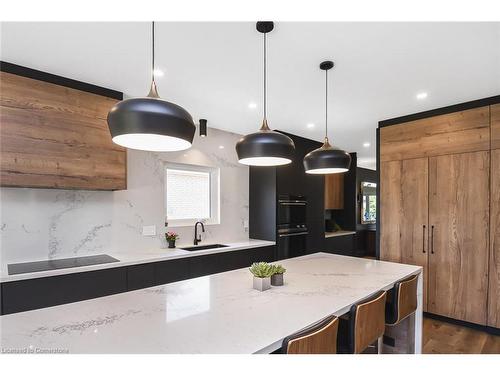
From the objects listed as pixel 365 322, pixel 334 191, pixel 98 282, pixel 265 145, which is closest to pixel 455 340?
pixel 365 322

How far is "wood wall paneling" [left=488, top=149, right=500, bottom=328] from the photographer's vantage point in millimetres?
2756

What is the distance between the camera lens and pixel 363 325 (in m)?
1.49

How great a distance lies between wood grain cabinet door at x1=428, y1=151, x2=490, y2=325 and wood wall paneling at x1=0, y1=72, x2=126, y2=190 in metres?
3.38

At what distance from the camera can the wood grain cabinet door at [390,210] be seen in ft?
11.4

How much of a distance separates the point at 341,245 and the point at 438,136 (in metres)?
2.92

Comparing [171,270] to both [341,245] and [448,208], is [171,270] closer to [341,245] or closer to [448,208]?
[448,208]

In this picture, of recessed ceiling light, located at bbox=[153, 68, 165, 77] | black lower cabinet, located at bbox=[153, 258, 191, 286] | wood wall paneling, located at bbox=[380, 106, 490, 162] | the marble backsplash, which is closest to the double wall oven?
the marble backsplash

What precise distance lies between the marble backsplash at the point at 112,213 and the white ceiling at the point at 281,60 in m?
0.86

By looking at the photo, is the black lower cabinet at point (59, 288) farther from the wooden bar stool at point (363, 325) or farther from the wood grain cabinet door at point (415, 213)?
the wood grain cabinet door at point (415, 213)

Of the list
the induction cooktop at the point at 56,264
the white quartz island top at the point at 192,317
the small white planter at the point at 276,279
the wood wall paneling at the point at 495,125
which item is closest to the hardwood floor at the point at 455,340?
A: the white quartz island top at the point at 192,317

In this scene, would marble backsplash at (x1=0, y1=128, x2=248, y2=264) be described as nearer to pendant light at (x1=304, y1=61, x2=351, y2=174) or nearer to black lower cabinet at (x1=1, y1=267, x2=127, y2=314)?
black lower cabinet at (x1=1, y1=267, x2=127, y2=314)

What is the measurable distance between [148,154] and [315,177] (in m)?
2.71

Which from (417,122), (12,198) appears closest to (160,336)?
(12,198)

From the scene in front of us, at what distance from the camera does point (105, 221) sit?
9.48ft
